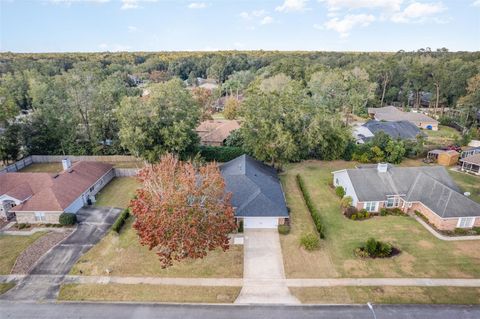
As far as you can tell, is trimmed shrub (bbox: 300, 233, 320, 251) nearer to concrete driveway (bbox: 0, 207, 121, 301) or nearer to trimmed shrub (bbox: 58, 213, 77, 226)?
concrete driveway (bbox: 0, 207, 121, 301)

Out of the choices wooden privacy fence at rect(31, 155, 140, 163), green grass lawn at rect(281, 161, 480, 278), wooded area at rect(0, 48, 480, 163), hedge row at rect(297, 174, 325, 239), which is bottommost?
green grass lawn at rect(281, 161, 480, 278)

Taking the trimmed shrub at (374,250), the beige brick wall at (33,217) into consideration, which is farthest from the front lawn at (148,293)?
the trimmed shrub at (374,250)

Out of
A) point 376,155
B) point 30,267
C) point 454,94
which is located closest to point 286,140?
point 376,155

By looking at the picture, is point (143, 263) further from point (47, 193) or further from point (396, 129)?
point (396, 129)

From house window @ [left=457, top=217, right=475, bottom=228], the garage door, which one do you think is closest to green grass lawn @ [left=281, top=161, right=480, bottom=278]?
the garage door

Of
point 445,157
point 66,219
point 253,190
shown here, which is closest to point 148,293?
point 66,219

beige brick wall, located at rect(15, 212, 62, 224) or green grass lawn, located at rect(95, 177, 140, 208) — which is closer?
beige brick wall, located at rect(15, 212, 62, 224)
